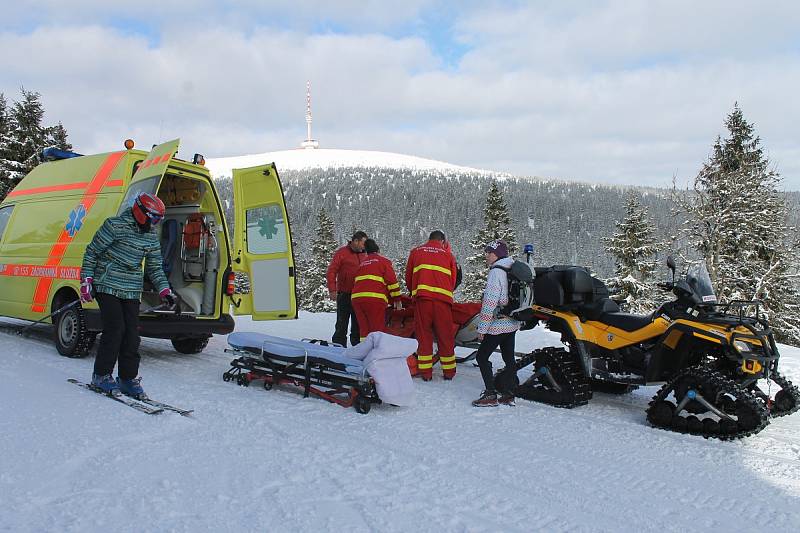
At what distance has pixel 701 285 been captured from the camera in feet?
17.3

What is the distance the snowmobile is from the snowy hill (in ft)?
389

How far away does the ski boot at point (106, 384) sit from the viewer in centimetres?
514

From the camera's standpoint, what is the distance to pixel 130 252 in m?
5.25

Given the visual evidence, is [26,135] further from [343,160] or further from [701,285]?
[343,160]

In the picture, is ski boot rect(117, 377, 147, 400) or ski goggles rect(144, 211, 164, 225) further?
ski goggles rect(144, 211, 164, 225)

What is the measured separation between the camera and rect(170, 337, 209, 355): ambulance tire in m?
7.72

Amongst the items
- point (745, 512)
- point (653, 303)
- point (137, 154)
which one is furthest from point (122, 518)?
point (653, 303)

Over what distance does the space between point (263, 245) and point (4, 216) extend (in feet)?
12.2

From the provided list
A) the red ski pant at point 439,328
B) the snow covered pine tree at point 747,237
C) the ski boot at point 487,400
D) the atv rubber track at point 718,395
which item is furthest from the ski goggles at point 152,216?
the snow covered pine tree at point 747,237

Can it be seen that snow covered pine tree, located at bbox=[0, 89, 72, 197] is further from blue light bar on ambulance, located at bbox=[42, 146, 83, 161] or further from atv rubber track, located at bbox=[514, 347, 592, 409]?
atv rubber track, located at bbox=[514, 347, 592, 409]

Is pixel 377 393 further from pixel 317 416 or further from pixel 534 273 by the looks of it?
pixel 534 273

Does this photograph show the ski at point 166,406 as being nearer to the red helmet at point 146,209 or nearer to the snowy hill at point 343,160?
the red helmet at point 146,209

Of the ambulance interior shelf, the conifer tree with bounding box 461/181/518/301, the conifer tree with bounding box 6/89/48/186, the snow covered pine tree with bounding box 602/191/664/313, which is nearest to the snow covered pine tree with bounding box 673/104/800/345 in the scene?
the snow covered pine tree with bounding box 602/191/664/313

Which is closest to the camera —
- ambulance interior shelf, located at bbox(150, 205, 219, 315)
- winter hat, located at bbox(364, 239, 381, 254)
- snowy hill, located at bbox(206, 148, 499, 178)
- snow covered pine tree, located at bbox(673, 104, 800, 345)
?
winter hat, located at bbox(364, 239, 381, 254)
